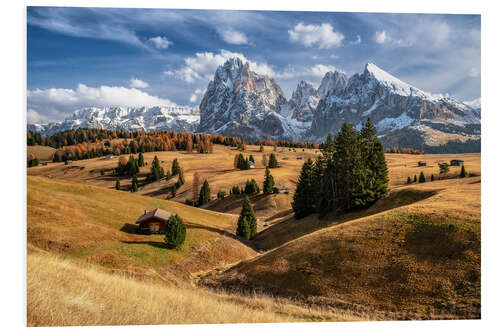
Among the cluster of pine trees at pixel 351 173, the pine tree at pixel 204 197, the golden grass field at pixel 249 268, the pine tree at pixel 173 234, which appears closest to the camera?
the golden grass field at pixel 249 268

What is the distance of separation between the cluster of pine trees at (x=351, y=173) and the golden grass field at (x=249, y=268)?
2.35m

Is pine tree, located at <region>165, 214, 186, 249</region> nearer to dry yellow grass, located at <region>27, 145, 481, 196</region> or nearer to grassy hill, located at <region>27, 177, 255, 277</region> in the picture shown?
grassy hill, located at <region>27, 177, 255, 277</region>

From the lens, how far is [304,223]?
39500 millimetres

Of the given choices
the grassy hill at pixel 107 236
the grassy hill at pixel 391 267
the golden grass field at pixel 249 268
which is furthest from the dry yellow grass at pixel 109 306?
the grassy hill at pixel 107 236

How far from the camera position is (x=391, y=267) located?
48.3 feet

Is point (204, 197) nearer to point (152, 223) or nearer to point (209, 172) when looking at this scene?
point (209, 172)

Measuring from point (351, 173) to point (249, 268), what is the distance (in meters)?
21.8

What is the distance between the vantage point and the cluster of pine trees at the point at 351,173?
33781mm

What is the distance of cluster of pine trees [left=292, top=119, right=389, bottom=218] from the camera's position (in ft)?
111

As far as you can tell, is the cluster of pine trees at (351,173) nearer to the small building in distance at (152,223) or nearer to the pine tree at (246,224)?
the pine tree at (246,224)

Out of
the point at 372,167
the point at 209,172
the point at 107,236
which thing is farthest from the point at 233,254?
the point at 209,172
